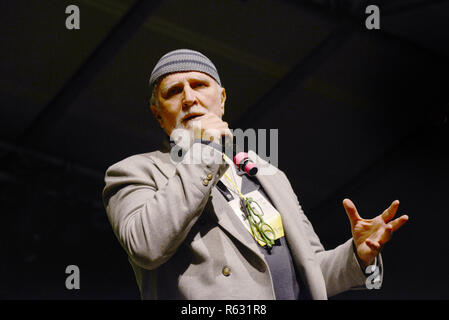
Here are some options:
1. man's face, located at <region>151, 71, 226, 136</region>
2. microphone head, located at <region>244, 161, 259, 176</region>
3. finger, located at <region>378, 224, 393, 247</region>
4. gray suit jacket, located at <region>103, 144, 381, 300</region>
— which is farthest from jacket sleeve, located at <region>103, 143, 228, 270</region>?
finger, located at <region>378, 224, 393, 247</region>

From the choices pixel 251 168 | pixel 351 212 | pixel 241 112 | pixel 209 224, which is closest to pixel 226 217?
pixel 209 224

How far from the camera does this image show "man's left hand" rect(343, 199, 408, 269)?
163 cm

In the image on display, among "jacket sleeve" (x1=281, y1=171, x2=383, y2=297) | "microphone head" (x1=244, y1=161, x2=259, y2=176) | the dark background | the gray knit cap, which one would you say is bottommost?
"jacket sleeve" (x1=281, y1=171, x2=383, y2=297)

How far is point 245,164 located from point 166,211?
0.31 metres

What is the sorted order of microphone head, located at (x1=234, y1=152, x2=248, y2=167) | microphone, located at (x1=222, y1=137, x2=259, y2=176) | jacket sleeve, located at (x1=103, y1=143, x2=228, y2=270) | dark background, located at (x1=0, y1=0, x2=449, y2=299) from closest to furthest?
jacket sleeve, located at (x1=103, y1=143, x2=228, y2=270)
microphone, located at (x1=222, y1=137, x2=259, y2=176)
microphone head, located at (x1=234, y1=152, x2=248, y2=167)
dark background, located at (x1=0, y1=0, x2=449, y2=299)

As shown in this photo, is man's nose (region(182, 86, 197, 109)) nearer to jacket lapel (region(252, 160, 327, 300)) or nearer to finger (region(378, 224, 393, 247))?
jacket lapel (region(252, 160, 327, 300))

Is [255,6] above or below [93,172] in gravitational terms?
above

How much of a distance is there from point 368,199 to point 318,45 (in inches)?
59.6

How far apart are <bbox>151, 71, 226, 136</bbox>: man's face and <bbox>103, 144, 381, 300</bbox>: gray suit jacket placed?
0.14 metres

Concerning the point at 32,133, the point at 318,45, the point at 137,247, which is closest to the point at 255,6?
the point at 318,45
